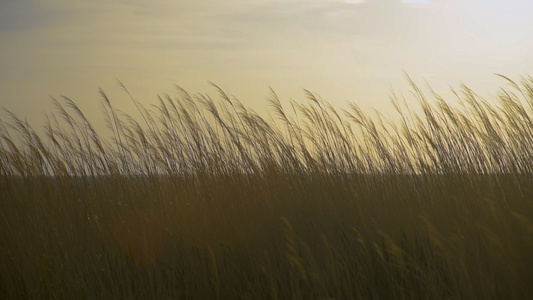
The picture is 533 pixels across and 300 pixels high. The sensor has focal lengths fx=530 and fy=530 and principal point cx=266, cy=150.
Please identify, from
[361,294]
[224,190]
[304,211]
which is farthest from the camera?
[224,190]

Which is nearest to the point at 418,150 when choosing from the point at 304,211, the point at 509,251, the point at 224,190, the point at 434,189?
the point at 434,189

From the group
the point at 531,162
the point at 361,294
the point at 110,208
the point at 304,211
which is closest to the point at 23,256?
the point at 110,208

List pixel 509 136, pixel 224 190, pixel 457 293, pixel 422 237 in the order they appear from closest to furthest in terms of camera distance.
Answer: pixel 457 293, pixel 422 237, pixel 224 190, pixel 509 136

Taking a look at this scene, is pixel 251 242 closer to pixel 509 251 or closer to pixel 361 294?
pixel 361 294

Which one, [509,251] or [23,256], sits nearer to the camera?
[509,251]

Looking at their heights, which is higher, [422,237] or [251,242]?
[251,242]

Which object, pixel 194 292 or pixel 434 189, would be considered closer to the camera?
pixel 194 292

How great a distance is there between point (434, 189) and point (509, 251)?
1.23 meters

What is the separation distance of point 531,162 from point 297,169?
166 cm

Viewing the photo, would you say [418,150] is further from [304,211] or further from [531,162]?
[304,211]

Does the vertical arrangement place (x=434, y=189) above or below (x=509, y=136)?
below

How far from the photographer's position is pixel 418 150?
4000 millimetres

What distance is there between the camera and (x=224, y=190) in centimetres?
361

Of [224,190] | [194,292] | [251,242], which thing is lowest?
[194,292]
